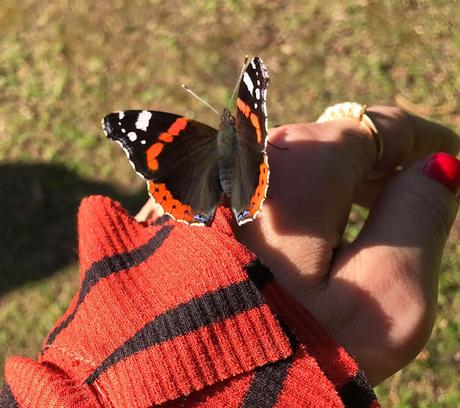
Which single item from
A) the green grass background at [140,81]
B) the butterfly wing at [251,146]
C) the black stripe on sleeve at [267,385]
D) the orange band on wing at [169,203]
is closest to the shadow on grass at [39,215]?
the green grass background at [140,81]

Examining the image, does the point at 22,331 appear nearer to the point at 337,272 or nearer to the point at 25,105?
the point at 25,105

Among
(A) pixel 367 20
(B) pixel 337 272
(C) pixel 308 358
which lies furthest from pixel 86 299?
(A) pixel 367 20

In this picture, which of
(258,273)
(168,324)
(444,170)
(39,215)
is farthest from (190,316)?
(39,215)

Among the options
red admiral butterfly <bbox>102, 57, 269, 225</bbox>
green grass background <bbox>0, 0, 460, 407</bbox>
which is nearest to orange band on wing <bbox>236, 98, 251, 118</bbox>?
red admiral butterfly <bbox>102, 57, 269, 225</bbox>

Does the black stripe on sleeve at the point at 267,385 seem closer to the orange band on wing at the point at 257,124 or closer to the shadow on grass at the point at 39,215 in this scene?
the orange band on wing at the point at 257,124

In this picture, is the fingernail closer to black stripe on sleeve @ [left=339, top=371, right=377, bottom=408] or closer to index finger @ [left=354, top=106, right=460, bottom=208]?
index finger @ [left=354, top=106, right=460, bottom=208]

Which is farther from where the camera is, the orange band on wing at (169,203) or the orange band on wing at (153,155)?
the orange band on wing at (153,155)
